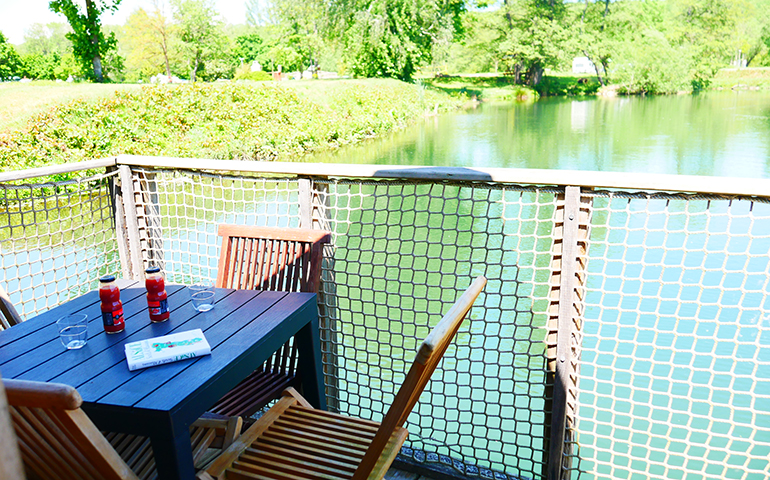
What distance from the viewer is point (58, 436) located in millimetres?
1227

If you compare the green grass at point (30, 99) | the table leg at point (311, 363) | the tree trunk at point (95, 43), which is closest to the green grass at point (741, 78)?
the tree trunk at point (95, 43)

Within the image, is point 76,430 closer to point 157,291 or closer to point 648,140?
point 157,291

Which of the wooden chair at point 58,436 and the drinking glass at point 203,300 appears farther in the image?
the drinking glass at point 203,300

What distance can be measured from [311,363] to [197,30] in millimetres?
33606

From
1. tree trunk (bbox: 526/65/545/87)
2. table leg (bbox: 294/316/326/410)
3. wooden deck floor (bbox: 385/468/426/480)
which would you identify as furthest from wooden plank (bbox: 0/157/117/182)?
tree trunk (bbox: 526/65/545/87)

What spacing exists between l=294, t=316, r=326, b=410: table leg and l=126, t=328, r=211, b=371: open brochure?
0.43 m

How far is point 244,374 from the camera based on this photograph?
1635 mm

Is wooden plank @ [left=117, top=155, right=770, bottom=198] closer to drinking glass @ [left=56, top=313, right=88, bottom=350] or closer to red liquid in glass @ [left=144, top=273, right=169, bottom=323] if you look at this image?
red liquid in glass @ [left=144, top=273, right=169, bottom=323]

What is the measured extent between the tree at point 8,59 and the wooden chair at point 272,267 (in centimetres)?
3973

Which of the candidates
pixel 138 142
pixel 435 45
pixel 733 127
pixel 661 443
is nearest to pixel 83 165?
pixel 661 443

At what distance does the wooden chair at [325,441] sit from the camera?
1.39 m

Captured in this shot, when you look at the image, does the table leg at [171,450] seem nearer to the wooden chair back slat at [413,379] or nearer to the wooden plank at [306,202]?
the wooden chair back slat at [413,379]

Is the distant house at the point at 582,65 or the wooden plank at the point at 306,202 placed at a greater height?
the distant house at the point at 582,65

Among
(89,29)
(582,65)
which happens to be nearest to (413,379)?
(89,29)
